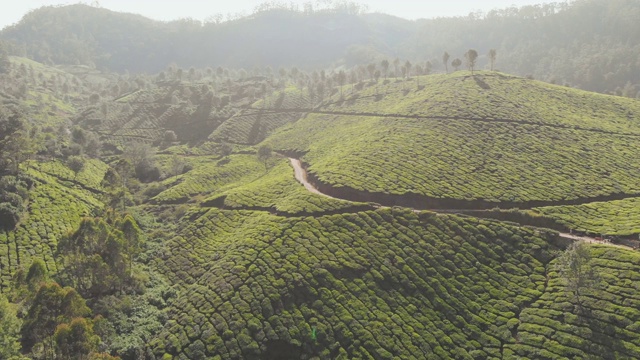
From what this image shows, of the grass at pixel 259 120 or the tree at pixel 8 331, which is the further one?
the grass at pixel 259 120

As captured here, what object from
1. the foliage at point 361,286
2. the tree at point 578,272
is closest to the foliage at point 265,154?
the foliage at point 361,286

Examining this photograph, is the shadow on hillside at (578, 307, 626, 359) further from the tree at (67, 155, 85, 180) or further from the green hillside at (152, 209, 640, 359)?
the tree at (67, 155, 85, 180)

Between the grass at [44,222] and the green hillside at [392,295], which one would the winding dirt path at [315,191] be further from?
the grass at [44,222]

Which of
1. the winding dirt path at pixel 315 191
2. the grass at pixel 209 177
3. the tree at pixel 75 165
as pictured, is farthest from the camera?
the tree at pixel 75 165

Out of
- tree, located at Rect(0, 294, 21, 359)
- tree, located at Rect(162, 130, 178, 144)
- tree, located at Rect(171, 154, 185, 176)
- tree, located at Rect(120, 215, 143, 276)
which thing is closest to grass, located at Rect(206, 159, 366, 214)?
tree, located at Rect(120, 215, 143, 276)

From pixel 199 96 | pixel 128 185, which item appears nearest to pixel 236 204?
pixel 128 185

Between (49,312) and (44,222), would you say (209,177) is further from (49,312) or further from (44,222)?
(49,312)

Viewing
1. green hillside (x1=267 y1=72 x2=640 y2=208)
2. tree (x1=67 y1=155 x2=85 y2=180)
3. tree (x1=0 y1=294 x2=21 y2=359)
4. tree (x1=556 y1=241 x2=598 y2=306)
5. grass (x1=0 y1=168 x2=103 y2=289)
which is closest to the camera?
tree (x1=0 y1=294 x2=21 y2=359)
